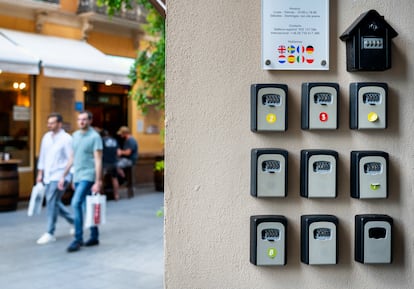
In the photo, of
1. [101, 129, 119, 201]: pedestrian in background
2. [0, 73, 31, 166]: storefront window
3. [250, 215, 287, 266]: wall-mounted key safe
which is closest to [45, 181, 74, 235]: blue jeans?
[101, 129, 119, 201]: pedestrian in background

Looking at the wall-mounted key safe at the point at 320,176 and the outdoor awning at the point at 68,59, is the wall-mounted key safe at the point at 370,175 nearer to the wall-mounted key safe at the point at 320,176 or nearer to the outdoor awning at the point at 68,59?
the wall-mounted key safe at the point at 320,176

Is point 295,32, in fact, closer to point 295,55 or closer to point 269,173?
point 295,55

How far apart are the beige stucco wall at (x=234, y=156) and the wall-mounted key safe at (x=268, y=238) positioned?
1.8 inches

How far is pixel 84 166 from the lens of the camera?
768cm

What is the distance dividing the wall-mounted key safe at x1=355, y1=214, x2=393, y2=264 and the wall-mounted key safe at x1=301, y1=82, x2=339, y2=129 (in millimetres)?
396

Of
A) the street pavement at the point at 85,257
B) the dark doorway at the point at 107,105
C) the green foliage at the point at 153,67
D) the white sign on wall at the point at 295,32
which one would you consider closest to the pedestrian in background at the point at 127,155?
the dark doorway at the point at 107,105

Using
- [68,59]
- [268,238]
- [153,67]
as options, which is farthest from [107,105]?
[268,238]

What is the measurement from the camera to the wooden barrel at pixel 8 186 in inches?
434

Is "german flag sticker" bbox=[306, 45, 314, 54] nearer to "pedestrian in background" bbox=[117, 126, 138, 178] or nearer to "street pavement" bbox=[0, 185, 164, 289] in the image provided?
"street pavement" bbox=[0, 185, 164, 289]

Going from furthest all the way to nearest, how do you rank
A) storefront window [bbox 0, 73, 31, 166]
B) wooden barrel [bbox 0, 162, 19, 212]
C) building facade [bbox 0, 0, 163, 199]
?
storefront window [bbox 0, 73, 31, 166] < building facade [bbox 0, 0, 163, 199] < wooden barrel [bbox 0, 162, 19, 212]

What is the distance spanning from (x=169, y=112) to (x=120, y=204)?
36.8ft

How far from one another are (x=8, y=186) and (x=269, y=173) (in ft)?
34.2

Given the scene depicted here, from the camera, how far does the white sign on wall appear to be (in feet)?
6.39

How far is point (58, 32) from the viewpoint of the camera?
14.9 meters
